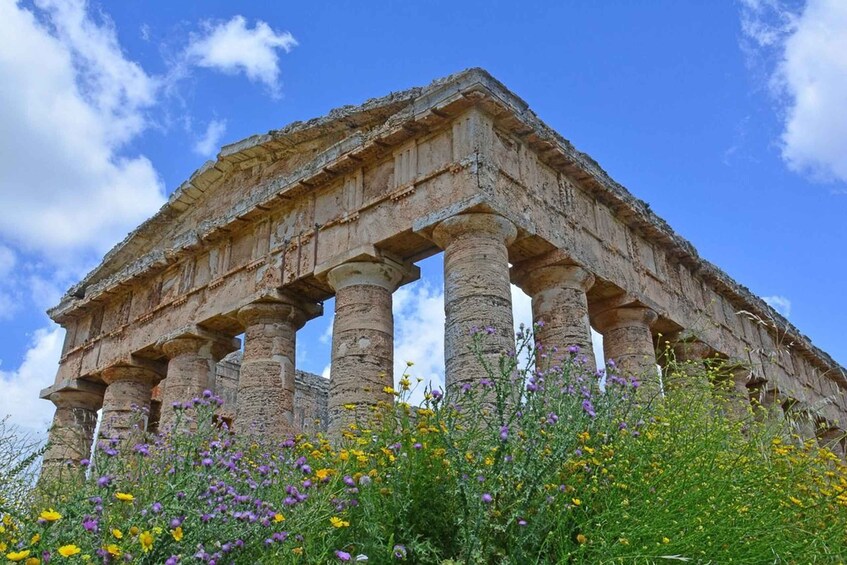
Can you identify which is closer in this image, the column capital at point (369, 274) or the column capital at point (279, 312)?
the column capital at point (369, 274)

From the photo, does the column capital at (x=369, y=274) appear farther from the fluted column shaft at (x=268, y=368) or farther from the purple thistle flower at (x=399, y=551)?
the purple thistle flower at (x=399, y=551)

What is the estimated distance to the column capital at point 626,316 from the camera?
12312mm

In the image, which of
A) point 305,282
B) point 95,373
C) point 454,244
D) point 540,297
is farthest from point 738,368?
point 95,373

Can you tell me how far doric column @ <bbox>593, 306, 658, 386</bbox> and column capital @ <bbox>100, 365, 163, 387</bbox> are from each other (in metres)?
8.36

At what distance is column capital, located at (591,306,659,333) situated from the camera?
12312 millimetres

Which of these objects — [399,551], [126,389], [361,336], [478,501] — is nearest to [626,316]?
[361,336]

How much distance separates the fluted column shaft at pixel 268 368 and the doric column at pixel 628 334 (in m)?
4.96

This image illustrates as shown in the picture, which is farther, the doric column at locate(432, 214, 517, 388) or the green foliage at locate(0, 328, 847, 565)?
the doric column at locate(432, 214, 517, 388)

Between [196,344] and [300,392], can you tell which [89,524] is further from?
[300,392]

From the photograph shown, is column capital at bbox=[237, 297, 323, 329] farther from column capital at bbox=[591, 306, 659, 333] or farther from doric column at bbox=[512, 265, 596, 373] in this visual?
column capital at bbox=[591, 306, 659, 333]

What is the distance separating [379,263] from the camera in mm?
10680

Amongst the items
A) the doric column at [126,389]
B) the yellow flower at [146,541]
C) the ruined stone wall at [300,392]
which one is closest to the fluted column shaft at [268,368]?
the doric column at [126,389]

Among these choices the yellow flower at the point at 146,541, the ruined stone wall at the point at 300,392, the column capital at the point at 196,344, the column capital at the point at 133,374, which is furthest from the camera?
the ruined stone wall at the point at 300,392

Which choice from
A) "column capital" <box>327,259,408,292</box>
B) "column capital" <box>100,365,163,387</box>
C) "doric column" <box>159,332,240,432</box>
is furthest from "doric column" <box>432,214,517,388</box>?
"column capital" <box>100,365,163,387</box>
